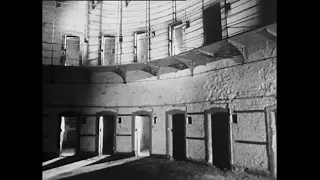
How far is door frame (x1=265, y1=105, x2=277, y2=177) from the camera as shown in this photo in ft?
21.0

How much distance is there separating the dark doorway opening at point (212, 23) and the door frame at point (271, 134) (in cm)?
339

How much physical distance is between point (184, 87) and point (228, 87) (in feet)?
7.34

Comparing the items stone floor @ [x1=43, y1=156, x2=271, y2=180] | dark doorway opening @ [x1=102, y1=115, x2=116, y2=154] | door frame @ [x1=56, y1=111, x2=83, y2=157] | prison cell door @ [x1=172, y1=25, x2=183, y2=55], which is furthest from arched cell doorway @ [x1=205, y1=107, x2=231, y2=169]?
door frame @ [x1=56, y1=111, x2=83, y2=157]

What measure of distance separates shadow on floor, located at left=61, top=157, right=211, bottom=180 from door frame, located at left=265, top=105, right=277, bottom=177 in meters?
2.65

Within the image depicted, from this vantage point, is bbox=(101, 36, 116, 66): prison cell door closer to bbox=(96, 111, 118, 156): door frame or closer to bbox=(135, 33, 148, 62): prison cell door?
bbox=(135, 33, 148, 62): prison cell door

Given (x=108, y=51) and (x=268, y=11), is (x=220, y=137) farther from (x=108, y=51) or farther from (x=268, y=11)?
(x=108, y=51)

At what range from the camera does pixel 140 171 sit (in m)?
8.47

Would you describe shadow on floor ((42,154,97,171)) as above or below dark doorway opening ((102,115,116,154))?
below

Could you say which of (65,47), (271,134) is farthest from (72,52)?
(271,134)

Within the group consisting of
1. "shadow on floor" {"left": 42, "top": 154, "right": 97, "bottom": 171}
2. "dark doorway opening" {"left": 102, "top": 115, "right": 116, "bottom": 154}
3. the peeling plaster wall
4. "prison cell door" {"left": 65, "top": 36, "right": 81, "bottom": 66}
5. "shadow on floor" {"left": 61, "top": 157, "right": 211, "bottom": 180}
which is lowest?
"shadow on floor" {"left": 42, "top": 154, "right": 97, "bottom": 171}

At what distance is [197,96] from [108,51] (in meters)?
5.67
